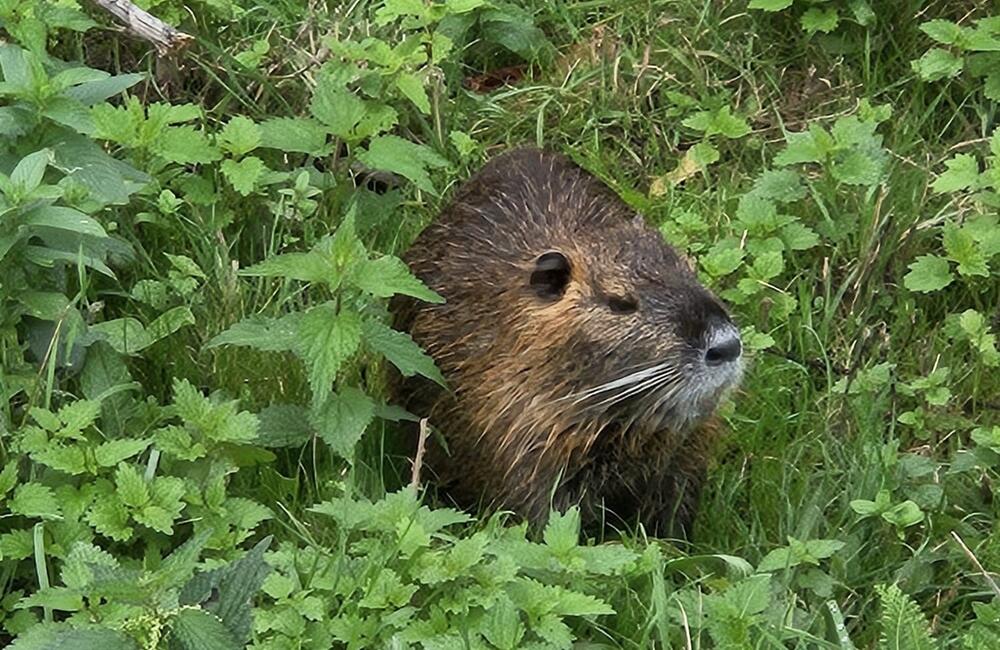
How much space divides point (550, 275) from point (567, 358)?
0.16 m

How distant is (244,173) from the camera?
412 centimetres

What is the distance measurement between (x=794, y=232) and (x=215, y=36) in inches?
58.6

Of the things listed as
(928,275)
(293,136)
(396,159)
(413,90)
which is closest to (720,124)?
(928,275)

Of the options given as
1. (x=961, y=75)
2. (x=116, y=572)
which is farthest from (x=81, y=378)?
(x=961, y=75)

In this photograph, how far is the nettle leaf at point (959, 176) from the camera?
164 inches

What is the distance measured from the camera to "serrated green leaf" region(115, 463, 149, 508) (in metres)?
3.22

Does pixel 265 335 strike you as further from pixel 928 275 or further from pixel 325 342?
pixel 928 275

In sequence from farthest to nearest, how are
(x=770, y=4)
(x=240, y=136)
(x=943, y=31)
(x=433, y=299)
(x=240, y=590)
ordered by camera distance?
(x=770, y=4)
(x=943, y=31)
(x=240, y=136)
(x=433, y=299)
(x=240, y=590)

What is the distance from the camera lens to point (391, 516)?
3152 mm

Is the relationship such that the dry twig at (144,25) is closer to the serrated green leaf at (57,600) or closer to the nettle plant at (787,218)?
the nettle plant at (787,218)

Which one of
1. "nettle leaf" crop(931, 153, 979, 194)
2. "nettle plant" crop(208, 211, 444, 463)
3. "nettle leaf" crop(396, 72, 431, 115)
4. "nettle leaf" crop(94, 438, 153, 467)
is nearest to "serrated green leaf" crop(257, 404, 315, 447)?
"nettle plant" crop(208, 211, 444, 463)

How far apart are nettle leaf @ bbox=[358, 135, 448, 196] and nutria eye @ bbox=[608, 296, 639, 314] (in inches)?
29.6

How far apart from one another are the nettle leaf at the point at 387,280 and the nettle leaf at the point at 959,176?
4.34 ft

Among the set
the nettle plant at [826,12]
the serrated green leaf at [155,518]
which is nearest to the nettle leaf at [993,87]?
the nettle plant at [826,12]
